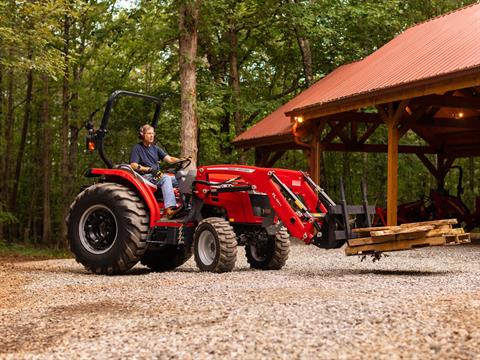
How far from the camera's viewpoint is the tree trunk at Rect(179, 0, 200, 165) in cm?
1605

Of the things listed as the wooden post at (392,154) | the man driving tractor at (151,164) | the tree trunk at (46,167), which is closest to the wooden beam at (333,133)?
the wooden post at (392,154)

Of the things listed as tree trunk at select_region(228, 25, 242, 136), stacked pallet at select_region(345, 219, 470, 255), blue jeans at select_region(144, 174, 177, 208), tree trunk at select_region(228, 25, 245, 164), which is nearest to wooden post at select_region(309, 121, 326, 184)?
tree trunk at select_region(228, 25, 245, 164)

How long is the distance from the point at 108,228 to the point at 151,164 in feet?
3.68

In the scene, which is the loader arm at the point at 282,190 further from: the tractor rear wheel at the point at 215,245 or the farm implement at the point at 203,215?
the tractor rear wheel at the point at 215,245

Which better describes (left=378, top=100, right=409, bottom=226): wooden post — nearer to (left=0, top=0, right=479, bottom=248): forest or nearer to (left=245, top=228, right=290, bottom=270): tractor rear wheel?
(left=245, top=228, right=290, bottom=270): tractor rear wheel

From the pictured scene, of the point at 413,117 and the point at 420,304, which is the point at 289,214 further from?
the point at 413,117

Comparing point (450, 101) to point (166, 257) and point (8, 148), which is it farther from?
point (8, 148)

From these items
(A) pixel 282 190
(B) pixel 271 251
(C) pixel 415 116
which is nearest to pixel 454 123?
(C) pixel 415 116

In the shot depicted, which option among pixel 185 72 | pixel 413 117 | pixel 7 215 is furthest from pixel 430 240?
pixel 7 215

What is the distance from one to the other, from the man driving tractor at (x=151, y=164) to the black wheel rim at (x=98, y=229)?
2.55 feet

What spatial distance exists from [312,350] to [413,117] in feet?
35.9

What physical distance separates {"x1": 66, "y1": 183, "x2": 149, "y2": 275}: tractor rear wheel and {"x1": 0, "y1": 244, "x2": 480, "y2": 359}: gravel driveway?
35 cm

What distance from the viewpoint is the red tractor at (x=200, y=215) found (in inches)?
348

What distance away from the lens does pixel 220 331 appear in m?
4.90
